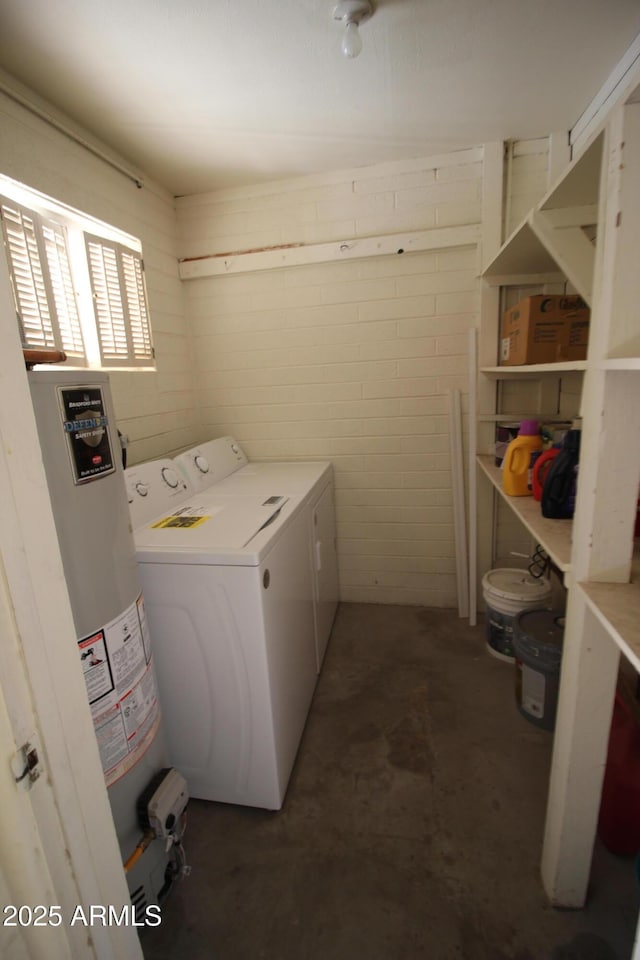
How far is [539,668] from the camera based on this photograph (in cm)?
169

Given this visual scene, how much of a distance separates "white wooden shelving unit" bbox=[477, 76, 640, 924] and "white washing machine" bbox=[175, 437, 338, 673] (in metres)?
1.03

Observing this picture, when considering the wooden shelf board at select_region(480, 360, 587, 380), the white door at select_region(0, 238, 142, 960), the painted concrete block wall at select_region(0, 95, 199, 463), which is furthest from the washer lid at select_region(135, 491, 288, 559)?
the wooden shelf board at select_region(480, 360, 587, 380)

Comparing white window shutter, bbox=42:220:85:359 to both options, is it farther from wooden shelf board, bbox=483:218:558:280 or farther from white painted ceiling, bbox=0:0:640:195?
wooden shelf board, bbox=483:218:558:280

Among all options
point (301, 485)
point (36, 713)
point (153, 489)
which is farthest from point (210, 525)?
point (36, 713)

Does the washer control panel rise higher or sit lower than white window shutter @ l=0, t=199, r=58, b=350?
lower

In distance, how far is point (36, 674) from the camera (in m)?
0.57

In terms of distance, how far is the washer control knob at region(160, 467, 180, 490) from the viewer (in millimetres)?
1867

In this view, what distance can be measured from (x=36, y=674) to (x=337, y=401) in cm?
217

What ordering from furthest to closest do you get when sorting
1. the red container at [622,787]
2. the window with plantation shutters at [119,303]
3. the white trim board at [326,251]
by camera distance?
the white trim board at [326,251] → the window with plantation shutters at [119,303] → the red container at [622,787]

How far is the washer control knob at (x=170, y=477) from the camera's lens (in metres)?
1.87

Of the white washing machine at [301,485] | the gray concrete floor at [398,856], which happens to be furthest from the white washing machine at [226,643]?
the white washing machine at [301,485]

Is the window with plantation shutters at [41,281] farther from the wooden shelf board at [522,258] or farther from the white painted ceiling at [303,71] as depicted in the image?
the wooden shelf board at [522,258]

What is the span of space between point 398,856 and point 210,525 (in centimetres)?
122

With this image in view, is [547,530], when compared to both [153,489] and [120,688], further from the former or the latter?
[153,489]
